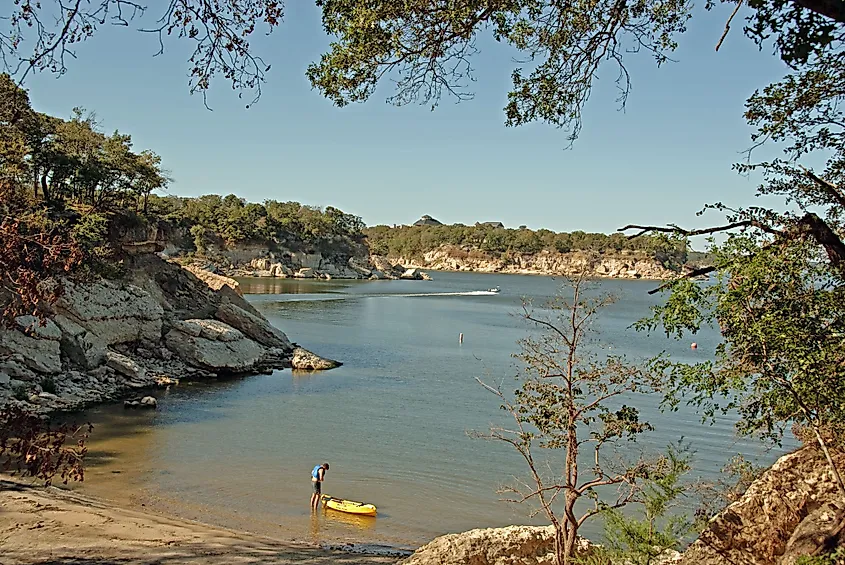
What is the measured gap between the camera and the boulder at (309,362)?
30.7 m

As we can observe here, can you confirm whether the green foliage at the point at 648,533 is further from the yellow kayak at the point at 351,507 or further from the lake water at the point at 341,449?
the yellow kayak at the point at 351,507

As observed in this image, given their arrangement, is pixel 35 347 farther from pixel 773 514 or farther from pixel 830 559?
pixel 830 559

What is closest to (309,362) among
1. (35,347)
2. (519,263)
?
(35,347)

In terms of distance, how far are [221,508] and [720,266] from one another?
38.1 feet

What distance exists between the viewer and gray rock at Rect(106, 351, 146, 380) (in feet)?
80.1

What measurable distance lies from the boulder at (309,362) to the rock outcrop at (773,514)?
25320 mm

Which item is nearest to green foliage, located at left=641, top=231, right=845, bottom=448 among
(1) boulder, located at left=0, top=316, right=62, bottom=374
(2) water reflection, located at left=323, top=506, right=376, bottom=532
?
(2) water reflection, located at left=323, top=506, right=376, bottom=532

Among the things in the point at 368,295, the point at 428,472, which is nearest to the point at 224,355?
the point at 428,472

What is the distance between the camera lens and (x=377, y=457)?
18.5m

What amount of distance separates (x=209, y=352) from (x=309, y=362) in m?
4.50

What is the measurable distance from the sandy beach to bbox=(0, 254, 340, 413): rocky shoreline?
6602 mm

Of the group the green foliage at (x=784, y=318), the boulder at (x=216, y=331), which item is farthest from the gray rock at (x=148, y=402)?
the green foliage at (x=784, y=318)

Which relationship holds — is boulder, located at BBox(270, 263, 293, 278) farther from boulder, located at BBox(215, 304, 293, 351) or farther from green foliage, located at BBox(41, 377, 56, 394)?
green foliage, located at BBox(41, 377, 56, 394)

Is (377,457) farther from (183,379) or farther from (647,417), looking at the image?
(183,379)
